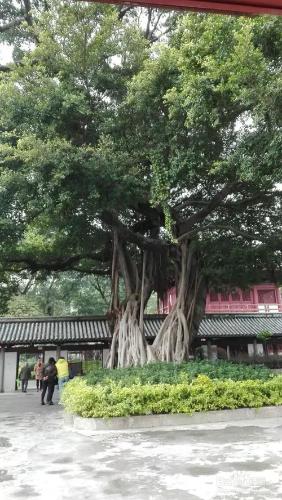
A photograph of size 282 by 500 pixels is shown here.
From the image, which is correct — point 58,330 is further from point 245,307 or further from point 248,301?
point 248,301

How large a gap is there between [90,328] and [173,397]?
11.4 meters

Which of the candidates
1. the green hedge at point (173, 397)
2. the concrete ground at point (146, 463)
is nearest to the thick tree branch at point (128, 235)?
the green hedge at point (173, 397)

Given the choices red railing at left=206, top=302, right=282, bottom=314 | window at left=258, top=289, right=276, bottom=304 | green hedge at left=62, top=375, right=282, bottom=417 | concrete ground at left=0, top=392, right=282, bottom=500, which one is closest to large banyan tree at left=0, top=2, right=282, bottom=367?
green hedge at left=62, top=375, right=282, bottom=417

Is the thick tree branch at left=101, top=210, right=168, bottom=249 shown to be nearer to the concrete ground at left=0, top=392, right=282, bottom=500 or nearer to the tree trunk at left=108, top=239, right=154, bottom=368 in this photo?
the tree trunk at left=108, top=239, right=154, bottom=368

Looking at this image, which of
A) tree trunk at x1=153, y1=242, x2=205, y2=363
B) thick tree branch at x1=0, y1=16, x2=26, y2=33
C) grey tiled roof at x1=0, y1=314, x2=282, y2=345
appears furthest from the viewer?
grey tiled roof at x1=0, y1=314, x2=282, y2=345

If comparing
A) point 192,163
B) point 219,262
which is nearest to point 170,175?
point 192,163

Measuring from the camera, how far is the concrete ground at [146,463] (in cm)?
394

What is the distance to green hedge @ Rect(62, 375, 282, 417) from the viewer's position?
25.1 feet

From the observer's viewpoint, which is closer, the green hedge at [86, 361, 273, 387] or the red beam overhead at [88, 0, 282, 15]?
the red beam overhead at [88, 0, 282, 15]

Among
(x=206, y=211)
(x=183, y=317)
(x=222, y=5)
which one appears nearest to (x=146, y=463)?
(x=222, y=5)

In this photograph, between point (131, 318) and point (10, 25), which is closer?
point (131, 318)

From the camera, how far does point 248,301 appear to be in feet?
79.5

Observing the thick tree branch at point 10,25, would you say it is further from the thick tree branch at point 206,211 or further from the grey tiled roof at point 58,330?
the grey tiled roof at point 58,330

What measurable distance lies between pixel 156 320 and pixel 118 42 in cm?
1247
